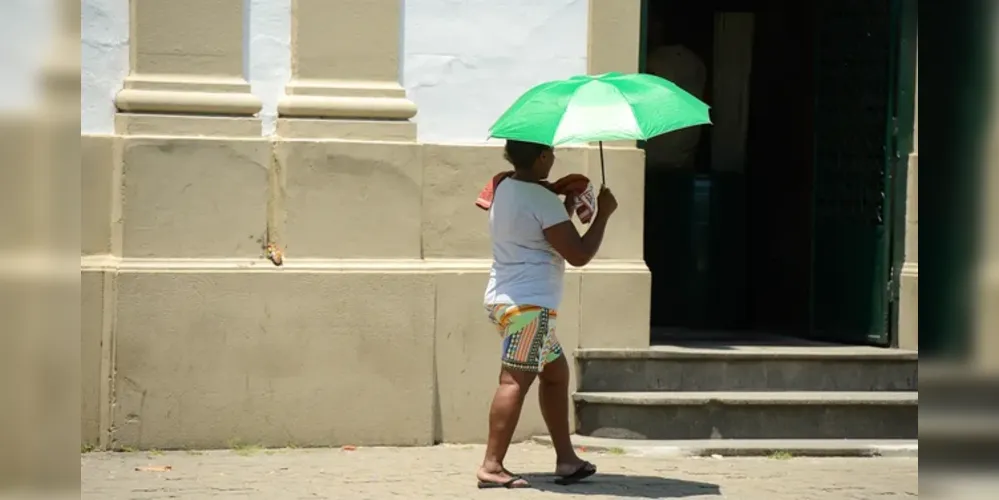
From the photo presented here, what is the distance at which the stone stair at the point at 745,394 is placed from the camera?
8.03 metres

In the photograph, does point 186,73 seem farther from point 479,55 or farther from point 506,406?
point 506,406

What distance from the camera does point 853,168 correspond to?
9375 mm

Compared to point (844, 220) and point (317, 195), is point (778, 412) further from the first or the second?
point (317, 195)

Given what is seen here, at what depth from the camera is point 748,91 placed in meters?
11.0

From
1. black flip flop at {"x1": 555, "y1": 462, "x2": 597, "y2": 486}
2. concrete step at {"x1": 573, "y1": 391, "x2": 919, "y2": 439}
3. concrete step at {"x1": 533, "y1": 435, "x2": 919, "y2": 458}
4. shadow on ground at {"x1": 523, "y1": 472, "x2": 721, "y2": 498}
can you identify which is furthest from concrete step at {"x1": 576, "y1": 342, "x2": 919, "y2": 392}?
→ black flip flop at {"x1": 555, "y1": 462, "x2": 597, "y2": 486}

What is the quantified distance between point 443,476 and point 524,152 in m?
1.72

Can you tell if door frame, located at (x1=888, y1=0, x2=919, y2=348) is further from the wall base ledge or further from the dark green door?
the wall base ledge

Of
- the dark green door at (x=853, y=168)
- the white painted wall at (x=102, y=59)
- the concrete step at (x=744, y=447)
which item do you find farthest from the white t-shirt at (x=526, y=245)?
the dark green door at (x=853, y=168)

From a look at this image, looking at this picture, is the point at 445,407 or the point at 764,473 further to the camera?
the point at 445,407

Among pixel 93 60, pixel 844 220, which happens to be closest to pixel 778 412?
pixel 844 220

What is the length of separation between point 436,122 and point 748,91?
144 inches

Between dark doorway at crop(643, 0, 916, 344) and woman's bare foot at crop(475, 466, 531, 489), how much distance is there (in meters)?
3.00

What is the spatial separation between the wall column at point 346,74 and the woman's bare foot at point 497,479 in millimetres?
2151

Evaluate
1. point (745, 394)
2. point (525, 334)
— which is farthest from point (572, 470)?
point (745, 394)
